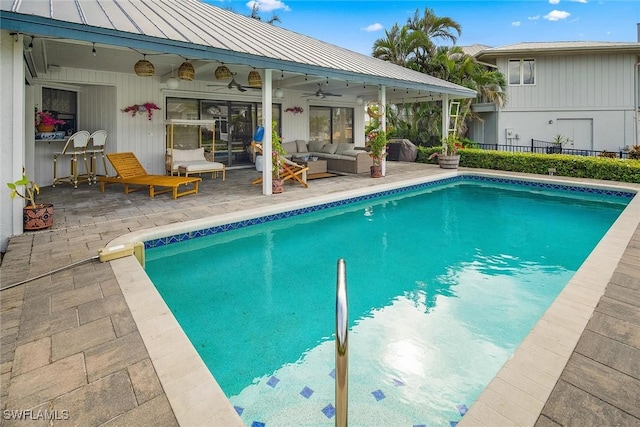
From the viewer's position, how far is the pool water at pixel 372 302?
99.3 inches

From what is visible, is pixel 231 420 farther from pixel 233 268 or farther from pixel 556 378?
pixel 233 268

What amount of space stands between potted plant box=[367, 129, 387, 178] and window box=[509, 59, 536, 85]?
10294mm

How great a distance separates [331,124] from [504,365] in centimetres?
1400

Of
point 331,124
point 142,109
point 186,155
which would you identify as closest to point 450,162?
point 331,124

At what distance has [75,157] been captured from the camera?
8.58m

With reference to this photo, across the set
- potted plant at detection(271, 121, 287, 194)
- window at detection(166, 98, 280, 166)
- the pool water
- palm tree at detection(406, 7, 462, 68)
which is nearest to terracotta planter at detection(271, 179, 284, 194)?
potted plant at detection(271, 121, 287, 194)

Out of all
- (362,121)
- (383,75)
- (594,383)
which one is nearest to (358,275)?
(594,383)

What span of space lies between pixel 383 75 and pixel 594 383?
28.3ft

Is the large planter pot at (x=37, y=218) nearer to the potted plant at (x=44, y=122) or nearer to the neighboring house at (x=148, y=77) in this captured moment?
the neighboring house at (x=148, y=77)

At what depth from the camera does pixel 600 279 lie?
11.2 ft

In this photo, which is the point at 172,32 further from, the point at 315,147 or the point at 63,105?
the point at 315,147

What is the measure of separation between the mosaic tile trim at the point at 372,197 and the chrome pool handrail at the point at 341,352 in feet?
14.0

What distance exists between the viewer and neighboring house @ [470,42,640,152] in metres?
15.6

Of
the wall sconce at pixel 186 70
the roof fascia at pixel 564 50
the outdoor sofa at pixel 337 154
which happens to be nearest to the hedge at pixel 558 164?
the outdoor sofa at pixel 337 154
